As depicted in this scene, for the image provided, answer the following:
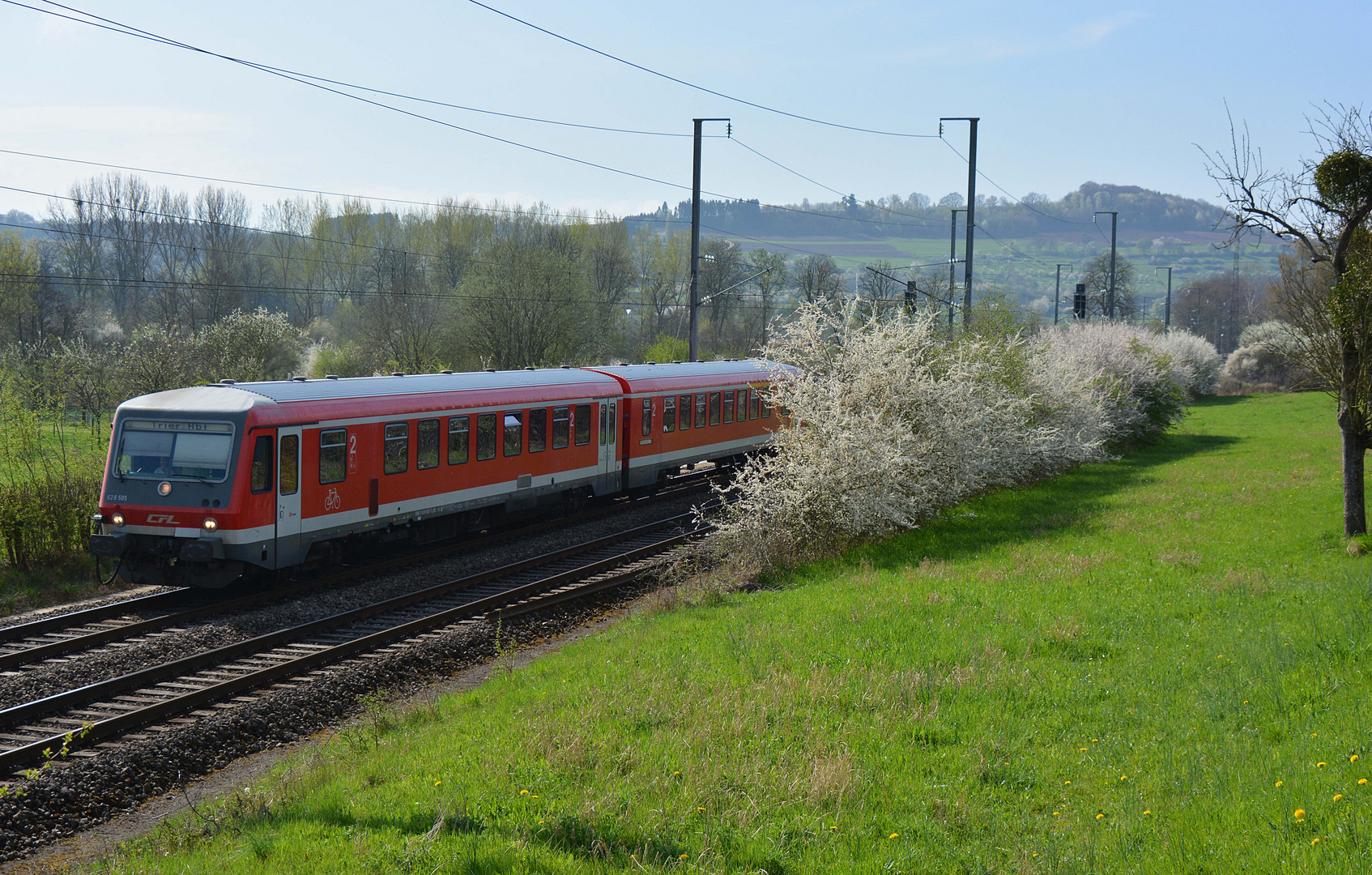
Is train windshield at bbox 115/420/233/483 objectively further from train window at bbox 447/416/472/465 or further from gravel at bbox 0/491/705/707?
train window at bbox 447/416/472/465

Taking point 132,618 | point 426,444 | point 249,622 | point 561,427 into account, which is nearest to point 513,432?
point 561,427

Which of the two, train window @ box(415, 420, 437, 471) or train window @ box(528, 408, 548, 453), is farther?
train window @ box(528, 408, 548, 453)

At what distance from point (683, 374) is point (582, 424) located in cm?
509

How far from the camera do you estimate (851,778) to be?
261 inches

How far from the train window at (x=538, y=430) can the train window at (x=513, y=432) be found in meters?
0.28

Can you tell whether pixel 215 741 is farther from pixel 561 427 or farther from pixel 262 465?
pixel 561 427

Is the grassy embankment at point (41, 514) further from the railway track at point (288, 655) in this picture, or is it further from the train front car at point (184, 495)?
the railway track at point (288, 655)

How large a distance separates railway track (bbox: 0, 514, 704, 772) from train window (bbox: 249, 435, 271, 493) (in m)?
2.35

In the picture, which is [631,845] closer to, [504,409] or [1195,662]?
[1195,662]

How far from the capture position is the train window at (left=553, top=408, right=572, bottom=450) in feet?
70.4

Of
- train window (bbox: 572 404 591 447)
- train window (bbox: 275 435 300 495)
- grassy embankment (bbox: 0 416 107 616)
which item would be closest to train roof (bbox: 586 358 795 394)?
train window (bbox: 572 404 591 447)

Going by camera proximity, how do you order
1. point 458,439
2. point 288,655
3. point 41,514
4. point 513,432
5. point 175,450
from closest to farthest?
point 288,655 < point 175,450 < point 41,514 < point 458,439 < point 513,432

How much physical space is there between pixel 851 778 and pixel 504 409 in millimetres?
14309

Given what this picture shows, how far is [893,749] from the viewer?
7.31 metres
